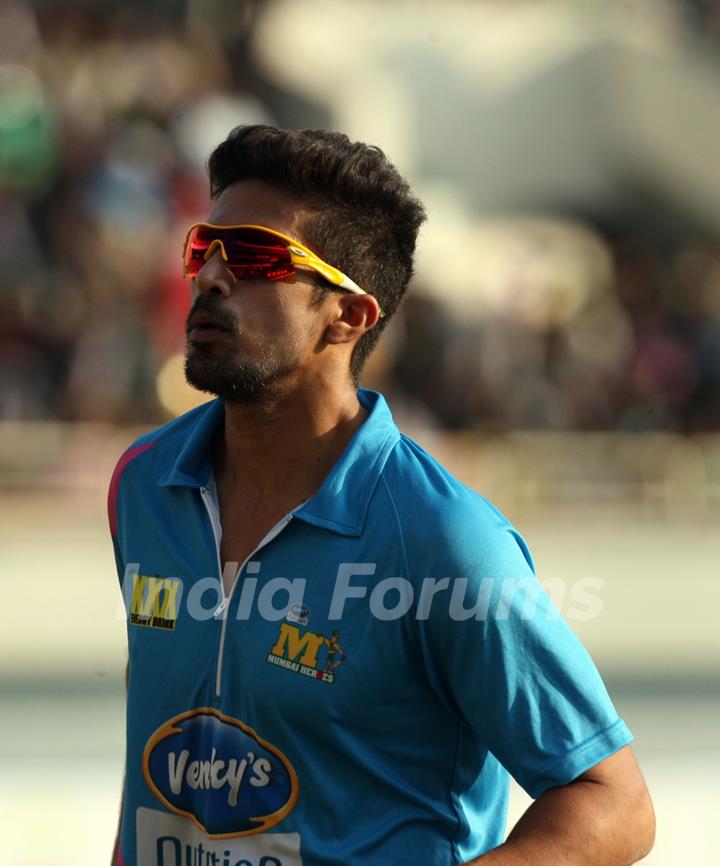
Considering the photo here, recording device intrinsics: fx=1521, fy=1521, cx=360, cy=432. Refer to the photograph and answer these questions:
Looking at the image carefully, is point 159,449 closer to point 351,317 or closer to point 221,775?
point 351,317

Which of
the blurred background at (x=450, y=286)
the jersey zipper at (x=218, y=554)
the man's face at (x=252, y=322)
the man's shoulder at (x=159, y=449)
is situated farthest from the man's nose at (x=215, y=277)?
the blurred background at (x=450, y=286)

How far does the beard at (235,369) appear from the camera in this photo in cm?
242

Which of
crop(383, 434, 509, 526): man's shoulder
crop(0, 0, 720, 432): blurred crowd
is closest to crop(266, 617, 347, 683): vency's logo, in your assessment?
crop(383, 434, 509, 526): man's shoulder

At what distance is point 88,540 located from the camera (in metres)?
9.15

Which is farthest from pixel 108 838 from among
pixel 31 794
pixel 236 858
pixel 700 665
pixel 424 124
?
pixel 424 124

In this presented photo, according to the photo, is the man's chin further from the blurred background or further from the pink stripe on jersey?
the blurred background

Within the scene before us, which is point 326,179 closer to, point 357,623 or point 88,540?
point 357,623

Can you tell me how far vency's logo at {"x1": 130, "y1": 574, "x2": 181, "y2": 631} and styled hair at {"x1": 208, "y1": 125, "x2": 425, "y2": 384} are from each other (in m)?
0.48

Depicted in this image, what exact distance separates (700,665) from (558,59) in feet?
24.1

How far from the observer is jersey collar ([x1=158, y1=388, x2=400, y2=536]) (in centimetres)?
229

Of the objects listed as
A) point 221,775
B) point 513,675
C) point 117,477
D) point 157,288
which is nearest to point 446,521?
point 513,675

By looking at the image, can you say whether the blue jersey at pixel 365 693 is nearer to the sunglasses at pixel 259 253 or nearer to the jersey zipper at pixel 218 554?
the jersey zipper at pixel 218 554

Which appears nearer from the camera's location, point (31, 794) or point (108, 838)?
Answer: point (108, 838)

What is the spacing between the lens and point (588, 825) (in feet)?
6.89
